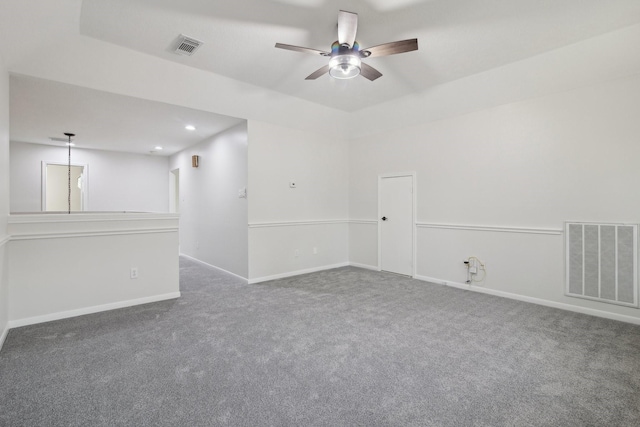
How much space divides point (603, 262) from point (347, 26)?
361 cm

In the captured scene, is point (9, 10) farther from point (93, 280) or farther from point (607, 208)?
point (607, 208)

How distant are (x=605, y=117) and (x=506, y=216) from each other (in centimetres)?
142

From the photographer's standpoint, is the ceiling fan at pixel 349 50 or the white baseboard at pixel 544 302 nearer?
the ceiling fan at pixel 349 50

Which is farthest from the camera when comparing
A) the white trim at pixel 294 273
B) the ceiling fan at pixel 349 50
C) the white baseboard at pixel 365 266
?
the white baseboard at pixel 365 266

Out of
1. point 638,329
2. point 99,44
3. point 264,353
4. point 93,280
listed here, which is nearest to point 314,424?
point 264,353

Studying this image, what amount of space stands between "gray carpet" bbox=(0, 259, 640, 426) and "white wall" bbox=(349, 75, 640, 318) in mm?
663

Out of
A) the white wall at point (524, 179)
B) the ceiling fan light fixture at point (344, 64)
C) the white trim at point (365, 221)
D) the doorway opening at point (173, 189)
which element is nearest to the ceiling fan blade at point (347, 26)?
the ceiling fan light fixture at point (344, 64)

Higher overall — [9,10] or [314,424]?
[9,10]

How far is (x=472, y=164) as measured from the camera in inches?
164

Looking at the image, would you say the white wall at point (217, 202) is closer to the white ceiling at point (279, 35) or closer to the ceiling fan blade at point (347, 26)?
the white ceiling at point (279, 35)

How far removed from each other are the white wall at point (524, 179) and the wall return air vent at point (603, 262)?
0.09 m

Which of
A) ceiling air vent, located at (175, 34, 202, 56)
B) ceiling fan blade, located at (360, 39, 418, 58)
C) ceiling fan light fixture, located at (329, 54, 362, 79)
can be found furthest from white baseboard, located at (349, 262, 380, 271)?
ceiling air vent, located at (175, 34, 202, 56)

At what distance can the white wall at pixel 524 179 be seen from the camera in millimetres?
3088

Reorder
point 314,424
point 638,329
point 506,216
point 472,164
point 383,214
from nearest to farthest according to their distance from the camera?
point 314,424, point 638,329, point 506,216, point 472,164, point 383,214
